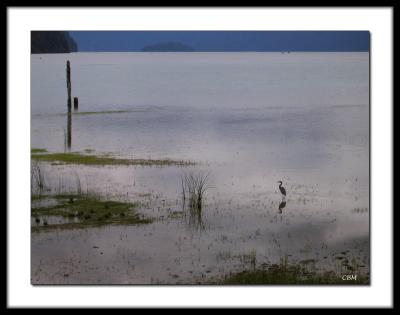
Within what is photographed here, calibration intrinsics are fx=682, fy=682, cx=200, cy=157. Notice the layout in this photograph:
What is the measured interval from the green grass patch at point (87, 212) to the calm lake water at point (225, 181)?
29 centimetres

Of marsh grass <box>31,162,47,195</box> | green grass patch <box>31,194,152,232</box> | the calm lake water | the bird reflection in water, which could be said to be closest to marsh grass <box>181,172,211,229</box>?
the calm lake water

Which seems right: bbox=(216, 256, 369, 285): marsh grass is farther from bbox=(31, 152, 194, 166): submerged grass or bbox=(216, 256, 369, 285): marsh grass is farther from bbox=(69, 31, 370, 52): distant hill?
bbox=(31, 152, 194, 166): submerged grass

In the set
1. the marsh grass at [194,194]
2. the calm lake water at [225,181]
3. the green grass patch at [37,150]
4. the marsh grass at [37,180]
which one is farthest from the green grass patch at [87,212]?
the green grass patch at [37,150]

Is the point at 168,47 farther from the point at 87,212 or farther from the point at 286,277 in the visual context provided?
the point at 286,277

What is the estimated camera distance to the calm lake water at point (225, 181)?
38.9 ft

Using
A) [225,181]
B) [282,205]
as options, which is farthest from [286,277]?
[225,181]

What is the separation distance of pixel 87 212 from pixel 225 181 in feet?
12.0

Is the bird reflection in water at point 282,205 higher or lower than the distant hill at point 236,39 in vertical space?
lower

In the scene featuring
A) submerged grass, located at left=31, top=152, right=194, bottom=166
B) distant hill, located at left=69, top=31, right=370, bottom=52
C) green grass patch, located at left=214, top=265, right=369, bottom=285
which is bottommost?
green grass patch, located at left=214, top=265, right=369, bottom=285

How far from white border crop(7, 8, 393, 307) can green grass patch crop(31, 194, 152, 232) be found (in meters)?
1.78

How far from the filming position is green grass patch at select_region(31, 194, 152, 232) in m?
13.0

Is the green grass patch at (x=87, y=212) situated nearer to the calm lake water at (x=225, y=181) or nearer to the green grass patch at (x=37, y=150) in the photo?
the calm lake water at (x=225, y=181)
